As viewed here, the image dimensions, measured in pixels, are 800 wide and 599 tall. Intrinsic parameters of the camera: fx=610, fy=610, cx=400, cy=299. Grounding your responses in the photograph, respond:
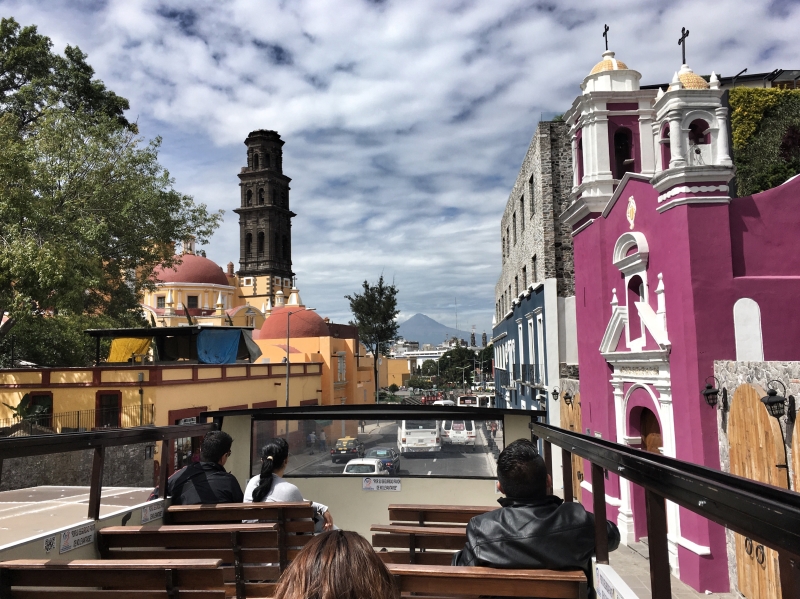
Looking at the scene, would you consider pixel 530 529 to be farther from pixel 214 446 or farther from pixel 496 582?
pixel 214 446

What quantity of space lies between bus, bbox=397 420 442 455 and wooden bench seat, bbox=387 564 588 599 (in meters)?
3.47

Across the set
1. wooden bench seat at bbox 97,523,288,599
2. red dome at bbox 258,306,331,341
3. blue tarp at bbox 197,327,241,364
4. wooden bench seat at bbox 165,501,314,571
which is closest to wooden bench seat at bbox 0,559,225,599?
wooden bench seat at bbox 97,523,288,599

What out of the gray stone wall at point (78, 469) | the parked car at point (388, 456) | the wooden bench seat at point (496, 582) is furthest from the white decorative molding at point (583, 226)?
the gray stone wall at point (78, 469)

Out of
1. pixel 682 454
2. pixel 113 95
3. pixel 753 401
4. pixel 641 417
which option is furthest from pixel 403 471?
pixel 113 95

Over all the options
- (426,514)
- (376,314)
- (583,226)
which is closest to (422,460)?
(426,514)

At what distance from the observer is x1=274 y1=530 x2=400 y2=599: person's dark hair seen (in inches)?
55.4

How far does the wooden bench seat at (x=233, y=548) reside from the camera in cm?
388

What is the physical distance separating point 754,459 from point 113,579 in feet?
26.7

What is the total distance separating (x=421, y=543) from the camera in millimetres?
4320

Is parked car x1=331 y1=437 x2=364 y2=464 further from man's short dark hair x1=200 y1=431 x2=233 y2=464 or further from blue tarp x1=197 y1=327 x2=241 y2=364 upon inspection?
blue tarp x1=197 y1=327 x2=241 y2=364

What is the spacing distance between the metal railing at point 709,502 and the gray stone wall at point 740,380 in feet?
19.4

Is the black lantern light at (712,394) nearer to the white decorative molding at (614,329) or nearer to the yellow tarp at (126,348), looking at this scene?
the white decorative molding at (614,329)

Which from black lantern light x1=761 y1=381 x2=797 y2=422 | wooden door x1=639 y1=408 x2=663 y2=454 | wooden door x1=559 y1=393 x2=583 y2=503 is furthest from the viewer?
wooden door x1=559 y1=393 x2=583 y2=503

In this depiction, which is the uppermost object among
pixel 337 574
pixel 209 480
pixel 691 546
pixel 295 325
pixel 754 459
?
pixel 295 325
